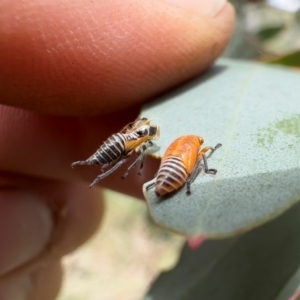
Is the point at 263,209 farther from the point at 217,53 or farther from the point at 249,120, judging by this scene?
the point at 217,53

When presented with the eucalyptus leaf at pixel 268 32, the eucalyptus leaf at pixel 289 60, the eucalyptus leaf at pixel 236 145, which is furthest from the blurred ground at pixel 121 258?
the eucalyptus leaf at pixel 236 145

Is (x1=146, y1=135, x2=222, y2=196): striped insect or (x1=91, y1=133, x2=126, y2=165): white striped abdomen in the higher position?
(x1=91, y1=133, x2=126, y2=165): white striped abdomen

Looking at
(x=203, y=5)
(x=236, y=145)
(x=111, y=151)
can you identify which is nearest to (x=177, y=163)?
(x=236, y=145)

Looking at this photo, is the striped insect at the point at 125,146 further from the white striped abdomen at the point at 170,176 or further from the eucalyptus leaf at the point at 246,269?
the eucalyptus leaf at the point at 246,269

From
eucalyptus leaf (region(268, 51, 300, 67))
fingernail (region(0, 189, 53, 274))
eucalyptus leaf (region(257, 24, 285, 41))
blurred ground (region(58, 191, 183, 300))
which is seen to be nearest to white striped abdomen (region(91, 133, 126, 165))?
eucalyptus leaf (region(268, 51, 300, 67))

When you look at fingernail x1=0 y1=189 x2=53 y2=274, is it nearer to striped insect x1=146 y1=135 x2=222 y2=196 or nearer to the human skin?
the human skin
